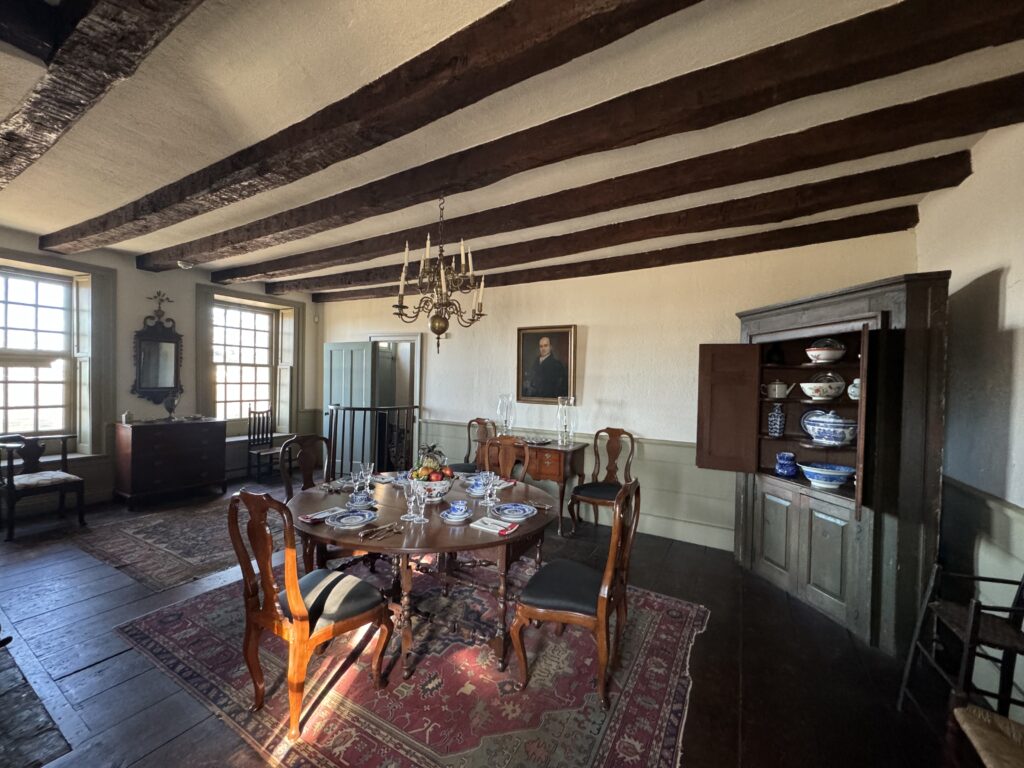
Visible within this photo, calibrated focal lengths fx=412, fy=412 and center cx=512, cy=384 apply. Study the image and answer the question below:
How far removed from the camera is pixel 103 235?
3.30 metres

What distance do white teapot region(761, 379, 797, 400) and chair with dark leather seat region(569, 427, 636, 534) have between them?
117cm

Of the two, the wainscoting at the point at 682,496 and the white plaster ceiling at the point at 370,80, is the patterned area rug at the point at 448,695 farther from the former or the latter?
the white plaster ceiling at the point at 370,80

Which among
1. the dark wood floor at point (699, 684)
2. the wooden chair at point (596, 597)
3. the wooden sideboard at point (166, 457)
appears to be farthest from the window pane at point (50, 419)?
the wooden chair at point (596, 597)

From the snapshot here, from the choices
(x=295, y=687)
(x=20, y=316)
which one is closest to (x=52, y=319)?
(x=20, y=316)

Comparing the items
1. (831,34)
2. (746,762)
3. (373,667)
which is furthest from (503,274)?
(746,762)

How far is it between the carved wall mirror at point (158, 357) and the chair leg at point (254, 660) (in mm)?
4188

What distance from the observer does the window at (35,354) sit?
3916 mm

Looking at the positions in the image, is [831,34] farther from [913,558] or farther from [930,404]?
[913,558]

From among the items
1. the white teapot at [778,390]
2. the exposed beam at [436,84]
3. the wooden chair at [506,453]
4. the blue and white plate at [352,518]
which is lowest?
the blue and white plate at [352,518]

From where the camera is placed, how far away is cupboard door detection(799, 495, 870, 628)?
2.39 m

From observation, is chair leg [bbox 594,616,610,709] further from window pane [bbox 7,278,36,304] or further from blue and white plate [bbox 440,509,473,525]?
window pane [bbox 7,278,36,304]

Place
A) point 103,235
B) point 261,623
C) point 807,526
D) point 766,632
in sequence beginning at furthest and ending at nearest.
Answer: point 103,235 → point 807,526 → point 766,632 → point 261,623

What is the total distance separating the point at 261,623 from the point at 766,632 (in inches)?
104

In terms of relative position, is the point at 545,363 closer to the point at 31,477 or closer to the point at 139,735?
the point at 139,735
